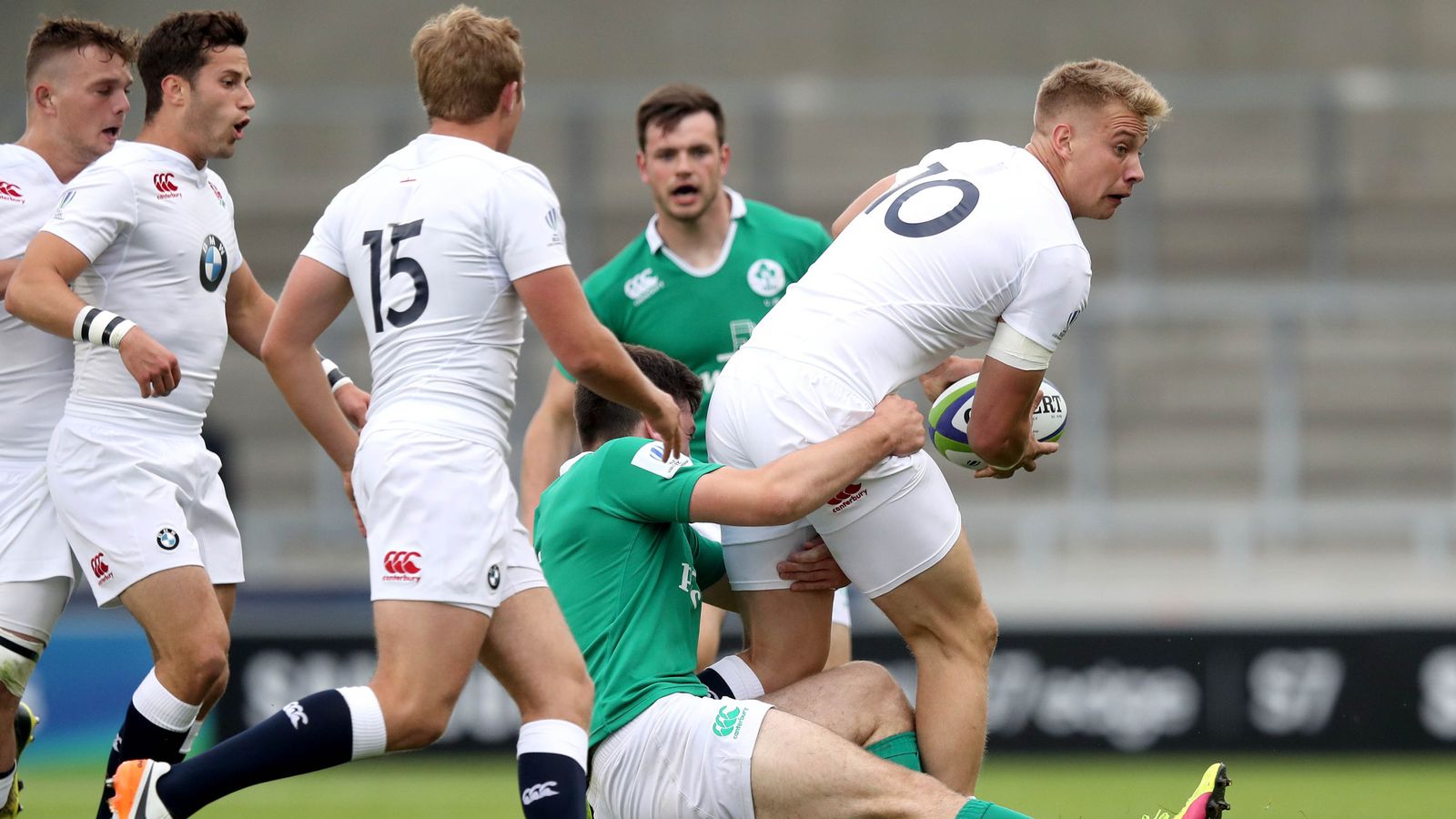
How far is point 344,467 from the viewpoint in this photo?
506 cm

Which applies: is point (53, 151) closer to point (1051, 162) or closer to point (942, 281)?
point (942, 281)

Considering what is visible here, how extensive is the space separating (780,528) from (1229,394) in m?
11.0

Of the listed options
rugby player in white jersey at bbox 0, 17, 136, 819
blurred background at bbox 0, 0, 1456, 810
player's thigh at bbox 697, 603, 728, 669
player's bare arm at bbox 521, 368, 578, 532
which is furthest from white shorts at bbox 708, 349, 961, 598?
blurred background at bbox 0, 0, 1456, 810

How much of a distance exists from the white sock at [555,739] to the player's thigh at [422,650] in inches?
8.9

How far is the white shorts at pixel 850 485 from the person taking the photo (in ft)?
15.6

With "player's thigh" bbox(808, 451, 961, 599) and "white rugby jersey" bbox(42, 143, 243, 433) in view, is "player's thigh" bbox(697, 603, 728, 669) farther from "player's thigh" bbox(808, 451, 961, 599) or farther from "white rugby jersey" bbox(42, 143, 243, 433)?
"white rugby jersey" bbox(42, 143, 243, 433)

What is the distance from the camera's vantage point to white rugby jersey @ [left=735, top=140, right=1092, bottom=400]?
4.76 metres

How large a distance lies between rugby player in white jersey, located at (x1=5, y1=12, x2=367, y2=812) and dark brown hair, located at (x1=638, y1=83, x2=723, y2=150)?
1987 mm

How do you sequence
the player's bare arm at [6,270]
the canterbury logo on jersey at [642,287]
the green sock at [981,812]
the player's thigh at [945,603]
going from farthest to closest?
1. the canterbury logo on jersey at [642,287]
2. the player's bare arm at [6,270]
3. the player's thigh at [945,603]
4. the green sock at [981,812]

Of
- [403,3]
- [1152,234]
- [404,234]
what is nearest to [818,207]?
[1152,234]

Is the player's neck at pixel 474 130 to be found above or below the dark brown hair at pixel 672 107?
below

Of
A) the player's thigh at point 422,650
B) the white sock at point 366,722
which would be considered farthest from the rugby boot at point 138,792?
the player's thigh at point 422,650

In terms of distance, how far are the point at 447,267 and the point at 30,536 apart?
5.32 ft

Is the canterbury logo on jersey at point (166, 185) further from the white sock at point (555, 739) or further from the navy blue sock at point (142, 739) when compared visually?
the white sock at point (555, 739)
